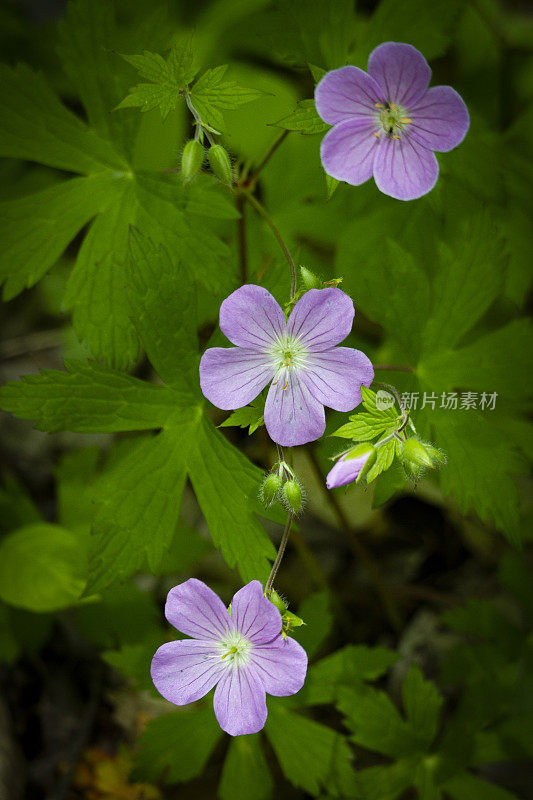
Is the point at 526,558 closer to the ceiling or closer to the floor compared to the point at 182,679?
closer to the ceiling

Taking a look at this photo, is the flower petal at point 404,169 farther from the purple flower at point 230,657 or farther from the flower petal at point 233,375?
the purple flower at point 230,657

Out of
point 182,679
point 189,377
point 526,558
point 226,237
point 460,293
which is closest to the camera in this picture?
point 182,679

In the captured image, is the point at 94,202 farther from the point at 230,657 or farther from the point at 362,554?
the point at 362,554

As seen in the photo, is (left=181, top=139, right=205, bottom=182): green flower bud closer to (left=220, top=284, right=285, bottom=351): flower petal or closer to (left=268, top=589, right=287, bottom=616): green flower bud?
(left=220, top=284, right=285, bottom=351): flower petal

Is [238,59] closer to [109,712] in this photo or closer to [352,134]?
[352,134]

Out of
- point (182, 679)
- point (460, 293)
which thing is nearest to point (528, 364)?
point (460, 293)

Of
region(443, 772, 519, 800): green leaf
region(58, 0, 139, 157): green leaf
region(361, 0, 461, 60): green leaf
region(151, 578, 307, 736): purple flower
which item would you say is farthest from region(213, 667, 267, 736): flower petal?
region(361, 0, 461, 60): green leaf

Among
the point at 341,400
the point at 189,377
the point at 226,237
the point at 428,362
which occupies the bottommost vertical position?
the point at 341,400
